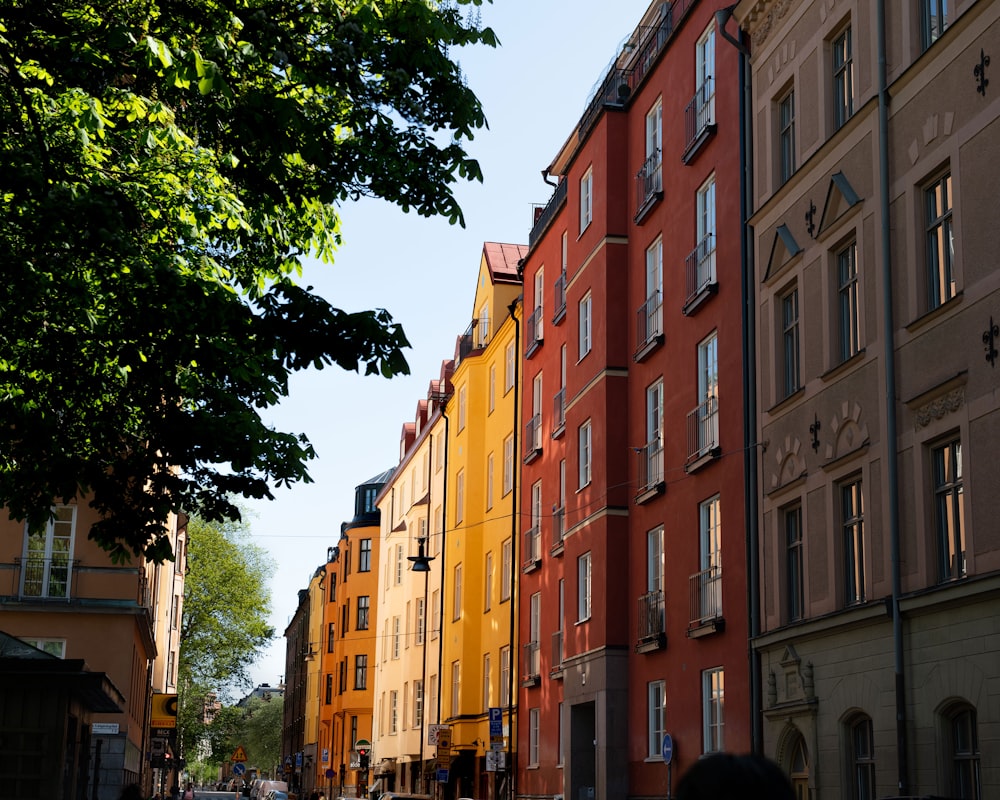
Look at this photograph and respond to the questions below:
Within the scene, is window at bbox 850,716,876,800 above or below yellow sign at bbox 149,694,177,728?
below

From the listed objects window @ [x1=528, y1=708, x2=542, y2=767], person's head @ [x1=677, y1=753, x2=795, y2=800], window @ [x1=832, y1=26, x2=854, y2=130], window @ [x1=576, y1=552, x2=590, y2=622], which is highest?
window @ [x1=832, y1=26, x2=854, y2=130]

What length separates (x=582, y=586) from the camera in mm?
32219

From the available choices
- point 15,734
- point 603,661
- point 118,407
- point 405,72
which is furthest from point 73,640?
point 405,72

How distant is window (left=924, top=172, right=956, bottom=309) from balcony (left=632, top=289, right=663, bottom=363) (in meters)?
10.6

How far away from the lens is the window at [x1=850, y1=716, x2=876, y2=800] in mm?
18594

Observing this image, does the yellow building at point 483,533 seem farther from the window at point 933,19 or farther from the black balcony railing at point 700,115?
the window at point 933,19

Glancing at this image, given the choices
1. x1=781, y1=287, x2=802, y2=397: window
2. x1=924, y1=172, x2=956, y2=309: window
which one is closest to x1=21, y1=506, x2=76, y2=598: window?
x1=781, y1=287, x2=802, y2=397: window

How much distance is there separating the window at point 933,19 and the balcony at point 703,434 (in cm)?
822

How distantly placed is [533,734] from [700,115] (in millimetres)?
17086

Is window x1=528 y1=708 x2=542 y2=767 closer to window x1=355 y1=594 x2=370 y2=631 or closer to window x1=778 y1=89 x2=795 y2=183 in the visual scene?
window x1=778 y1=89 x2=795 y2=183

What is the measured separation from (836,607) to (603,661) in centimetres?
1037

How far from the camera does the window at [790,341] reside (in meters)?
22.0

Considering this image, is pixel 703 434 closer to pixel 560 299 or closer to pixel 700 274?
pixel 700 274

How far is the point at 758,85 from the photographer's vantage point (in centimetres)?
2403
